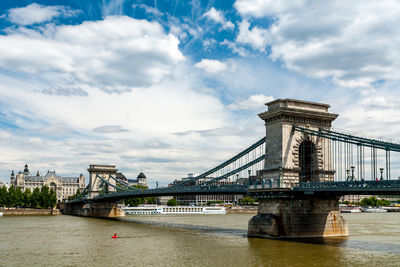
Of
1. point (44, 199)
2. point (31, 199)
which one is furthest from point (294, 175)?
point (31, 199)

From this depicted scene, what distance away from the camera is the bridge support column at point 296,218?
44.6 m

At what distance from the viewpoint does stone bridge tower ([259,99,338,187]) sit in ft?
153

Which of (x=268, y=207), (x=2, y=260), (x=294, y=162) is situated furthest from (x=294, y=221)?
(x=2, y=260)

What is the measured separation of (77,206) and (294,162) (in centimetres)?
8038

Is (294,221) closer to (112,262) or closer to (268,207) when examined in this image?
(268,207)

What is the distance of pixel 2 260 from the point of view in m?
34.4

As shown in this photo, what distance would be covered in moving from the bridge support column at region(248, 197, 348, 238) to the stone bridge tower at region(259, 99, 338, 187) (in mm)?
2203

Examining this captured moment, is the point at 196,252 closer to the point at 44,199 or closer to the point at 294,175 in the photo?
the point at 294,175

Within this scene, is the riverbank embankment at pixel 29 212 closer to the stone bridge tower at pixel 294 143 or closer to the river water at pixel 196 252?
the river water at pixel 196 252

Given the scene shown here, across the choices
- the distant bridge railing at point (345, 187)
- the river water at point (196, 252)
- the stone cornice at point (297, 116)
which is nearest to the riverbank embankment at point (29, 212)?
the river water at point (196, 252)

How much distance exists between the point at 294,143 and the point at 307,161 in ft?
14.6

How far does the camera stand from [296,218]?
44969mm

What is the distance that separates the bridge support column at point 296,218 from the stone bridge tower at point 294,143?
2.20 meters

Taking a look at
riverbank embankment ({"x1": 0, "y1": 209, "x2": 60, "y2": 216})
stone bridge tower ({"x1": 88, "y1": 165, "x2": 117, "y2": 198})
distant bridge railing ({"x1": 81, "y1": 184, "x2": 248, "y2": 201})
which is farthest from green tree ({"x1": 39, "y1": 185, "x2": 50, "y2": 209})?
distant bridge railing ({"x1": 81, "y1": 184, "x2": 248, "y2": 201})
